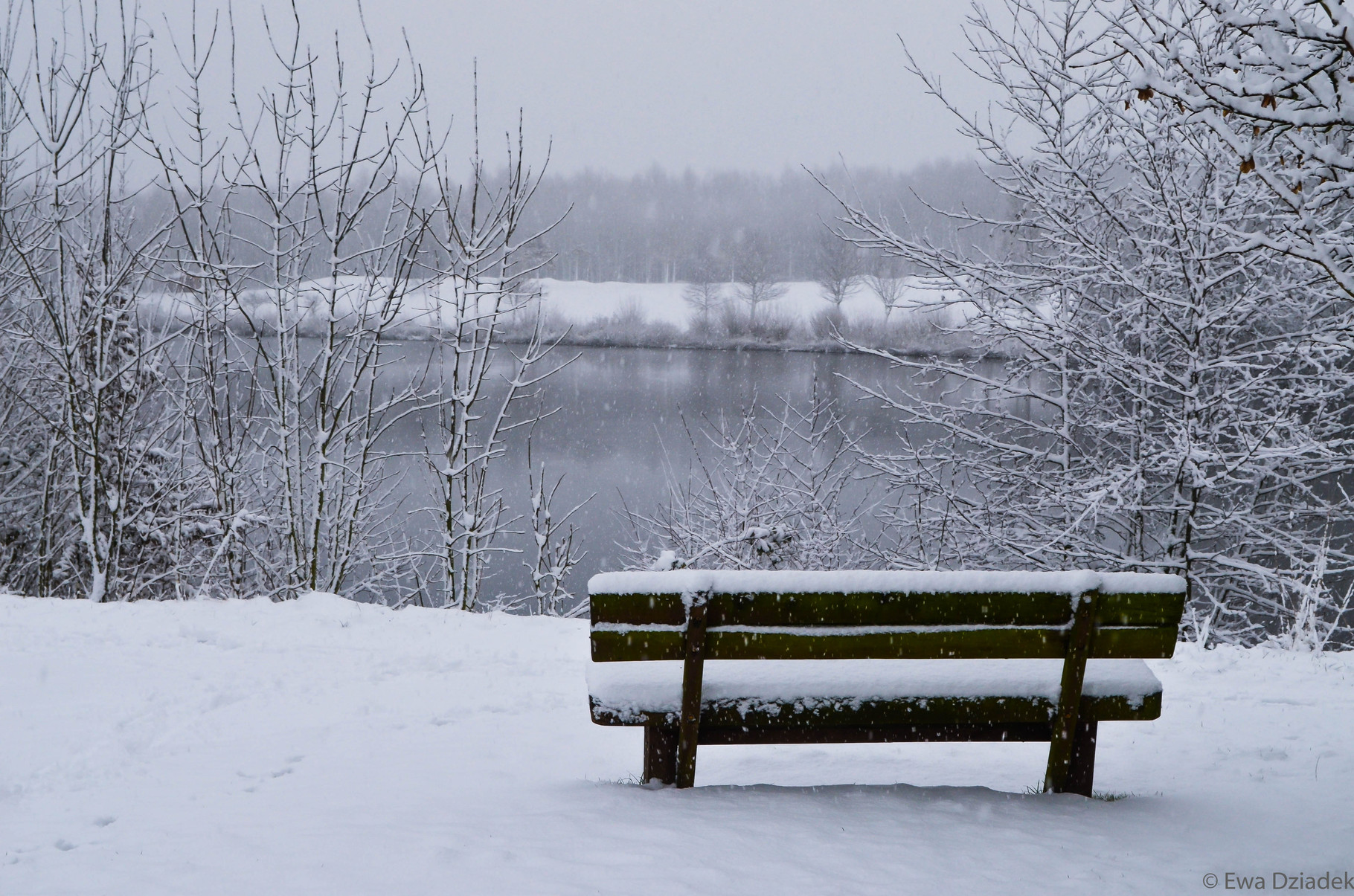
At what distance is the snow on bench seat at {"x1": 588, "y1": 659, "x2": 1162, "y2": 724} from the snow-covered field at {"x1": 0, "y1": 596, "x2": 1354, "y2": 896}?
38 cm

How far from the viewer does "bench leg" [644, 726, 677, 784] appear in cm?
350

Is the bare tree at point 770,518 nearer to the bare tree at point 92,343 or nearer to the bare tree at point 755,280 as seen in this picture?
the bare tree at point 92,343

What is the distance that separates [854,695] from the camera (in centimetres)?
337

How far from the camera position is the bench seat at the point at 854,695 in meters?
3.36

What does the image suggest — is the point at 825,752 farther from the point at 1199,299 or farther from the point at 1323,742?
the point at 1199,299

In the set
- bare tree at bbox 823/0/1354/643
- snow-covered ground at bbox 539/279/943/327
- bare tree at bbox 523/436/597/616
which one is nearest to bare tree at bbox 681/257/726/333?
snow-covered ground at bbox 539/279/943/327

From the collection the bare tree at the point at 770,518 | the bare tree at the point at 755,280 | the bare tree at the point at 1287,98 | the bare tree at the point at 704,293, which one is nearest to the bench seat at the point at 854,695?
Result: the bare tree at the point at 1287,98

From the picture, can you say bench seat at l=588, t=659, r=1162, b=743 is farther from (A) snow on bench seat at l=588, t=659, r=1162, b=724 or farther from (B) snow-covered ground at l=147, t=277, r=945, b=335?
(B) snow-covered ground at l=147, t=277, r=945, b=335

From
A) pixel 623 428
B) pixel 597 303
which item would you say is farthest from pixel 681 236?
pixel 623 428

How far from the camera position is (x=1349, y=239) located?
3.41 meters

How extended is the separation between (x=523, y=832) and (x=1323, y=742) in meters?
3.95

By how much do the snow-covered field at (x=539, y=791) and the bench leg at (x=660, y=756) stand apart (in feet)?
0.25

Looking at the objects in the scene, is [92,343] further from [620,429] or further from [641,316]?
[641,316]

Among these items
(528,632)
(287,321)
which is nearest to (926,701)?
(528,632)
